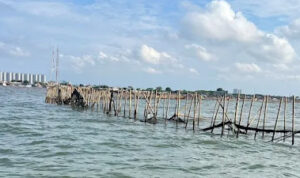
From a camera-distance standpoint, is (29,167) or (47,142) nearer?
(29,167)

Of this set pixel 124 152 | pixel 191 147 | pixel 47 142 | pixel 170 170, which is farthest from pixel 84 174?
pixel 191 147

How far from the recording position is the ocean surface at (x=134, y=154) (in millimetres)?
14070

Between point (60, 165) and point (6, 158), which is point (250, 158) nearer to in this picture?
point (60, 165)

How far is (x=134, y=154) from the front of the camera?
679 inches

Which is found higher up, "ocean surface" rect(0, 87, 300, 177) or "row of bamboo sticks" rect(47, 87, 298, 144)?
"row of bamboo sticks" rect(47, 87, 298, 144)

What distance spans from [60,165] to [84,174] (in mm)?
1339

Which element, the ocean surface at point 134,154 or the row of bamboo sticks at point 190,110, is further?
the row of bamboo sticks at point 190,110

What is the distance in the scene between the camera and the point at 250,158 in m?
18.1

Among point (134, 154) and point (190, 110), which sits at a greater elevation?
point (190, 110)

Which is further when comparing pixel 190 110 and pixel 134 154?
pixel 190 110

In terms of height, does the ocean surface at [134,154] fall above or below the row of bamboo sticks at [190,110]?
below

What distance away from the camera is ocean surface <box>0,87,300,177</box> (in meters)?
14.1

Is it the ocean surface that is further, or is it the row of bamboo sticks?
the row of bamboo sticks

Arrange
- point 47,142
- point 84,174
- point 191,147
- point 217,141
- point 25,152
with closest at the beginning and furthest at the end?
point 84,174 → point 25,152 → point 47,142 → point 191,147 → point 217,141
